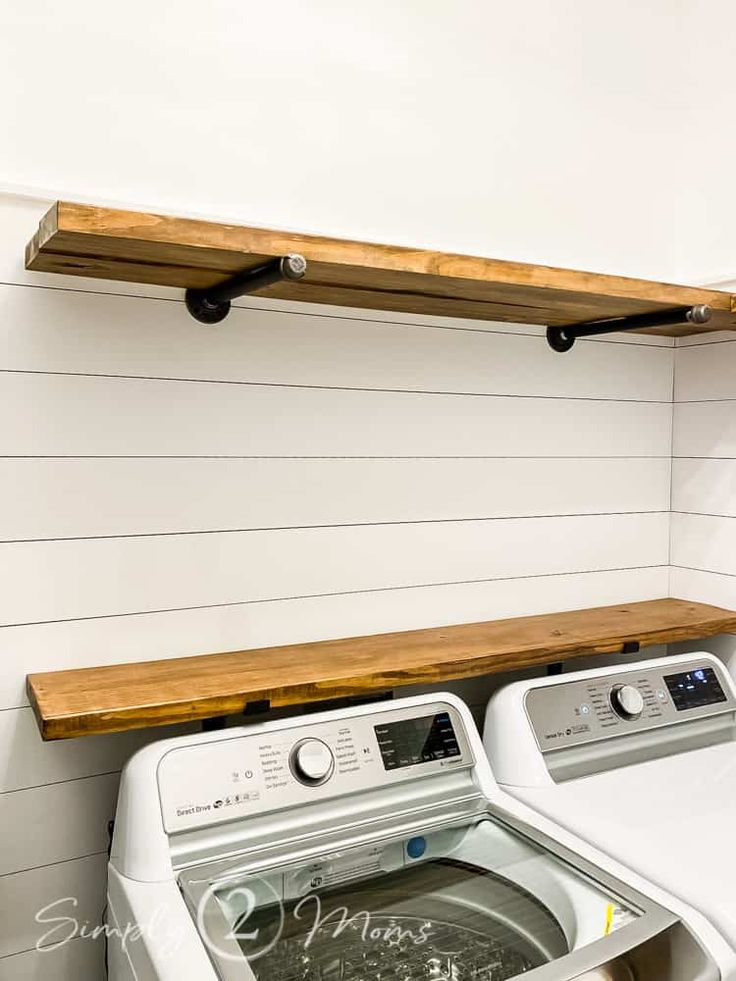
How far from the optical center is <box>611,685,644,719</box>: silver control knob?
5.46 feet

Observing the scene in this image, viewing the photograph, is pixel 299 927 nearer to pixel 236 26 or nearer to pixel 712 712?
pixel 712 712

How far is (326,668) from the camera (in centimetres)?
148

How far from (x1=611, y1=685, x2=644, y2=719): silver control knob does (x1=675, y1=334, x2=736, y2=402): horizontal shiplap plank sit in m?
0.72

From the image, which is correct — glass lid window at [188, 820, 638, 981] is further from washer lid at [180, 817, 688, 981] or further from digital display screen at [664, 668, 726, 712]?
digital display screen at [664, 668, 726, 712]

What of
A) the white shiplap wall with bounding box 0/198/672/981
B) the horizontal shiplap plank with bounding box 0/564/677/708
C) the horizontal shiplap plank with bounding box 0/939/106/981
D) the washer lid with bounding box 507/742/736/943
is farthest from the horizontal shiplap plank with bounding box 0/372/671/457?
the horizontal shiplap plank with bounding box 0/939/106/981

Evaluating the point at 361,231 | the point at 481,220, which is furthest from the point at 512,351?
the point at 361,231

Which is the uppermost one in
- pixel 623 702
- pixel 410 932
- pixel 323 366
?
pixel 323 366

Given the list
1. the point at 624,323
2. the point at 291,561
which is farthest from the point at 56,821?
the point at 624,323

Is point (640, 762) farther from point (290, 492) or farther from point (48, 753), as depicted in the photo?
point (48, 753)

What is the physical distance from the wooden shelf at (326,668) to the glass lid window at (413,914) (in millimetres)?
256

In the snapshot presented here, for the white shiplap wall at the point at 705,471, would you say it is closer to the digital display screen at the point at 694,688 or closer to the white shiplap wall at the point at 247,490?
the white shiplap wall at the point at 247,490

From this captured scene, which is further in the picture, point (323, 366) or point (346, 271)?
point (323, 366)

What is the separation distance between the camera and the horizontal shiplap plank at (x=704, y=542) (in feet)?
6.43

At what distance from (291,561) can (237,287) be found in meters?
0.52
